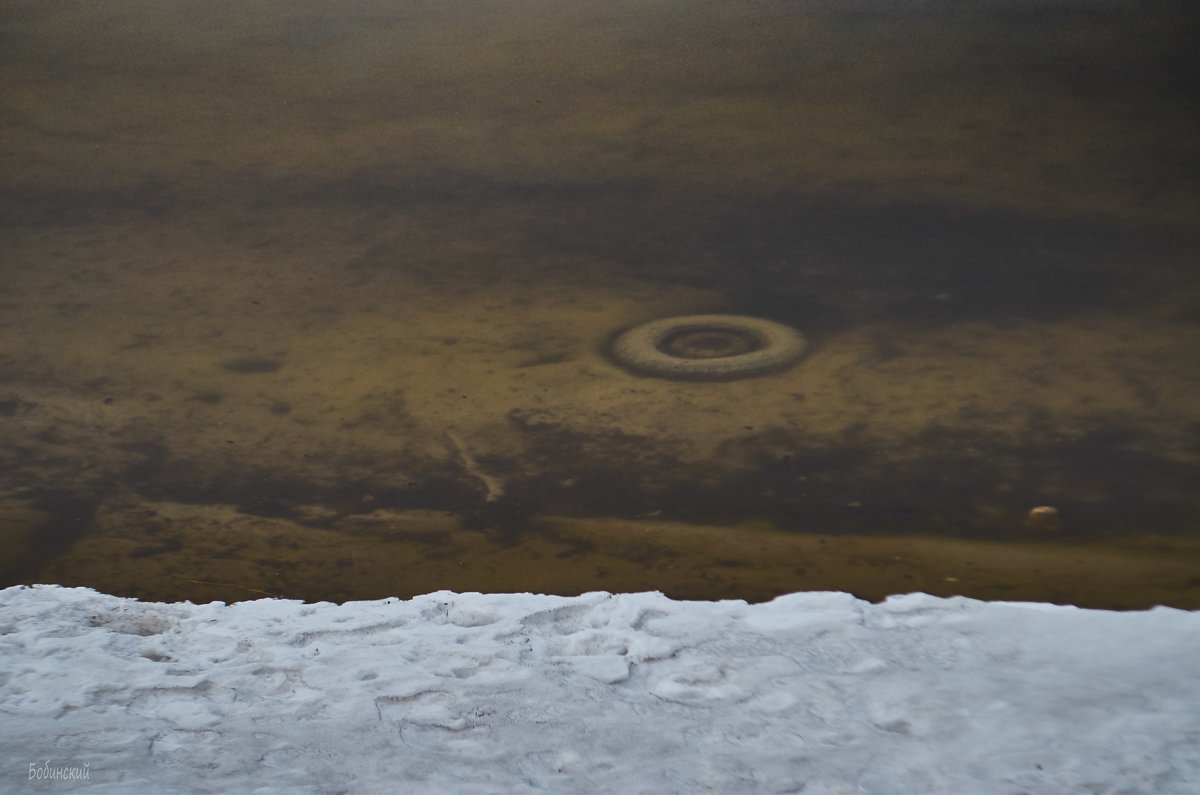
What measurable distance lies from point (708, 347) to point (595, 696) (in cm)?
129

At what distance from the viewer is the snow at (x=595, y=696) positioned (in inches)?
55.0

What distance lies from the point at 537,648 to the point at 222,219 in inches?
93.2

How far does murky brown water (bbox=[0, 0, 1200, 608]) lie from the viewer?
205 cm

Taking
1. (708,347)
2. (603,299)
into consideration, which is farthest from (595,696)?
(603,299)

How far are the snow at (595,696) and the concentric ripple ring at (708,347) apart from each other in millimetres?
862

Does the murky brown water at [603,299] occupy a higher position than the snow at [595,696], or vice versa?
the murky brown water at [603,299]

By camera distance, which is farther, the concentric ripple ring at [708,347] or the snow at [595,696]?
the concentric ripple ring at [708,347]

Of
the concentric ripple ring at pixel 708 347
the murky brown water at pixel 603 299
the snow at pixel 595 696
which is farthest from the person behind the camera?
the concentric ripple ring at pixel 708 347

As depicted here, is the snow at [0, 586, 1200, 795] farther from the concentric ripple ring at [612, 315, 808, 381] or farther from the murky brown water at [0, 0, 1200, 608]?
the concentric ripple ring at [612, 315, 808, 381]

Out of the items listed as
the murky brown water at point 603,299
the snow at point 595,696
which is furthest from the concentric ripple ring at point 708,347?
the snow at point 595,696

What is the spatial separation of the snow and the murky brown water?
0.12 metres

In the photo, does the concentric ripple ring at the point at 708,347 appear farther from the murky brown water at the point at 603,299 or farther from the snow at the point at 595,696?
the snow at the point at 595,696

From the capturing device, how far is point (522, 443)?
2.36 meters

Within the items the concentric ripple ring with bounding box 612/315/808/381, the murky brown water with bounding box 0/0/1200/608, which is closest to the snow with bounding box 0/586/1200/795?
the murky brown water with bounding box 0/0/1200/608
